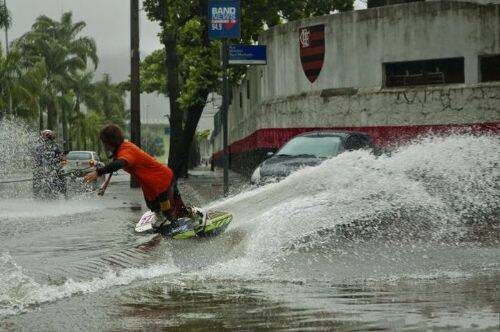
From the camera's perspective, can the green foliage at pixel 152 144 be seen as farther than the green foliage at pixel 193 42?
Yes

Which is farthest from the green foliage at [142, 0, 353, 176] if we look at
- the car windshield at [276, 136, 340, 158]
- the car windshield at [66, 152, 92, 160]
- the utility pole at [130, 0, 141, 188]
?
the car windshield at [276, 136, 340, 158]

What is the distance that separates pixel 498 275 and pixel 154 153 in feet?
521

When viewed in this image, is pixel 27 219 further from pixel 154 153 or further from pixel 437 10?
pixel 154 153

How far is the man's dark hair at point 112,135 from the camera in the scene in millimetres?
10508

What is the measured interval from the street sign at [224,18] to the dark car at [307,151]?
8.47 feet

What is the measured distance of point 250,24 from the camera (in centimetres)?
3244

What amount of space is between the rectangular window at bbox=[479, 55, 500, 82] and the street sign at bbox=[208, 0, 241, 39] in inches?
277

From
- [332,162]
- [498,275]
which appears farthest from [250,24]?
[498,275]

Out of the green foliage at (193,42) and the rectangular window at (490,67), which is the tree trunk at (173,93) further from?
the rectangular window at (490,67)

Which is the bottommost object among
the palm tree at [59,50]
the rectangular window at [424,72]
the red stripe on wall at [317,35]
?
the rectangular window at [424,72]

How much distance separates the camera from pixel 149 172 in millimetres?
10781

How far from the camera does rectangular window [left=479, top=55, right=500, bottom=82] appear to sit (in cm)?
2152

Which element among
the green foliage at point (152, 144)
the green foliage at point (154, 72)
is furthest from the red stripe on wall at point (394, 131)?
the green foliage at point (152, 144)

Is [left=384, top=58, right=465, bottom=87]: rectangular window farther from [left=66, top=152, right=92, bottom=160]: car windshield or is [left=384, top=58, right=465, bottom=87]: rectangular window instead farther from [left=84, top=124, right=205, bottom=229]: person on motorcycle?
[left=66, top=152, right=92, bottom=160]: car windshield
